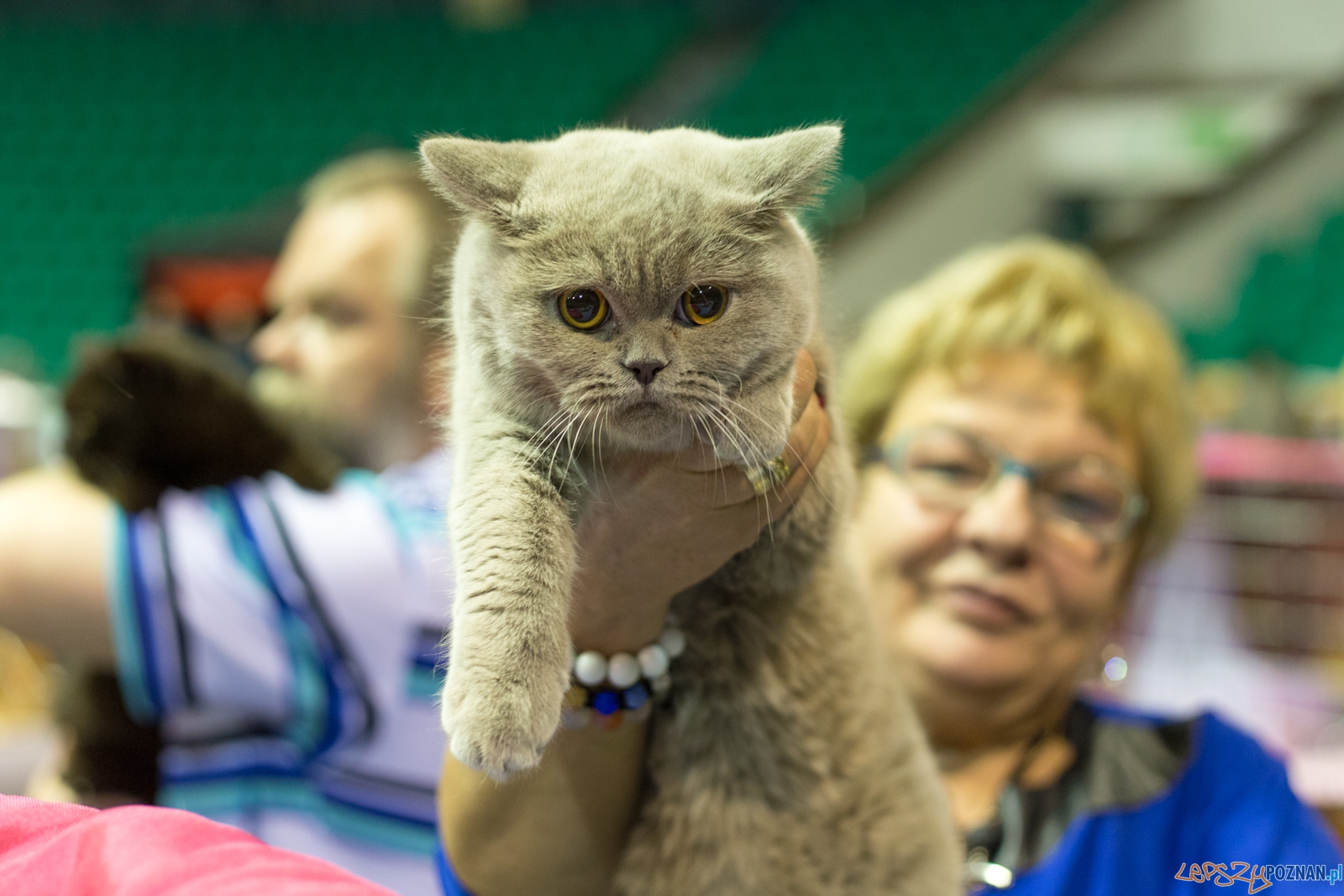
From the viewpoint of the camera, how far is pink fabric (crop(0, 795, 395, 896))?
48cm

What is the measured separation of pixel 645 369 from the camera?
61 centimetres

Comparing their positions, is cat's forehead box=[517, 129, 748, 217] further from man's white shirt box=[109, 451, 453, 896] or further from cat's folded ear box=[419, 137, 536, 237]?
man's white shirt box=[109, 451, 453, 896]

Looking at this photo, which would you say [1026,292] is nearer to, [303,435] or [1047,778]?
[1047,778]

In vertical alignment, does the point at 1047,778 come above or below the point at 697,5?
below

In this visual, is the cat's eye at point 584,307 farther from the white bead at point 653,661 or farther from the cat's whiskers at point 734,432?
the white bead at point 653,661

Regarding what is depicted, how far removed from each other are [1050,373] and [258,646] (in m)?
0.98

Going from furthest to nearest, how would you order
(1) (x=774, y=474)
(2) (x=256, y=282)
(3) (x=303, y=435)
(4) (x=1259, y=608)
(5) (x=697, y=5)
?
(5) (x=697, y=5) → (2) (x=256, y=282) → (4) (x=1259, y=608) → (3) (x=303, y=435) → (1) (x=774, y=474)

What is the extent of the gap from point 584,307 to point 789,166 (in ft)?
0.54

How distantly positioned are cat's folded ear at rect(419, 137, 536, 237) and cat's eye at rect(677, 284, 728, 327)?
0.41 feet

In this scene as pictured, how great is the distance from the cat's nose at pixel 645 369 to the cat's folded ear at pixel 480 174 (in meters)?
0.13

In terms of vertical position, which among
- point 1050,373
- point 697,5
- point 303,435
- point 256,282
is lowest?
point 256,282

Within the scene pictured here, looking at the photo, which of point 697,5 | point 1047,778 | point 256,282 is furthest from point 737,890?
point 697,5

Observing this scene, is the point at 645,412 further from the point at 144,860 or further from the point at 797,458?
the point at 144,860

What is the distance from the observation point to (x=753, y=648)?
80cm
